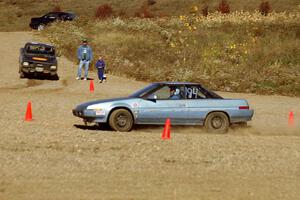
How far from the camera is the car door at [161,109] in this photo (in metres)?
14.5

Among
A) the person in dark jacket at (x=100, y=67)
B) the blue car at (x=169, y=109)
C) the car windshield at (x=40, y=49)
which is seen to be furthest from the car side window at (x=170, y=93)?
the car windshield at (x=40, y=49)

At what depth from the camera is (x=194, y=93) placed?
49.6 feet

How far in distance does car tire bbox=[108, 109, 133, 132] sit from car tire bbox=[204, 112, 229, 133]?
2.04 meters

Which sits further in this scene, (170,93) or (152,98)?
(170,93)

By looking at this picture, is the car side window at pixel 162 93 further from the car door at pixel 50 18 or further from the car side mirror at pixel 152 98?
the car door at pixel 50 18

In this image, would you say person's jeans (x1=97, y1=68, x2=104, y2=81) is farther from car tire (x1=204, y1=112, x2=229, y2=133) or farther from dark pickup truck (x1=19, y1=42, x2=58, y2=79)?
car tire (x1=204, y1=112, x2=229, y2=133)

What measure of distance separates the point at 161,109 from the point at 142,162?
4253mm

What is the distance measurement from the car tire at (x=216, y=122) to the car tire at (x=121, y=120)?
2040mm

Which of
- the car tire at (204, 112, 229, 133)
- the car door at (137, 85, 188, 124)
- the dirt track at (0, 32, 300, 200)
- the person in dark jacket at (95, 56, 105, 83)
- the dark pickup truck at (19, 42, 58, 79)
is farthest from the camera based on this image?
the person in dark jacket at (95, 56, 105, 83)

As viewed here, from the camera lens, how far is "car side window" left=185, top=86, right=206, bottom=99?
15.0m

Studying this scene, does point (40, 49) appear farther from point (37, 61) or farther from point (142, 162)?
point (142, 162)

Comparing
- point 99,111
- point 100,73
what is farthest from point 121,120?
point 100,73

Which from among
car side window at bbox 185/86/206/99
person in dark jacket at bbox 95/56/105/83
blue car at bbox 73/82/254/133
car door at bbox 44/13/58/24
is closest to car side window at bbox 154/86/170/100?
blue car at bbox 73/82/254/133

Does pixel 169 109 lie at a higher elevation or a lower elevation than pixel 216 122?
higher
